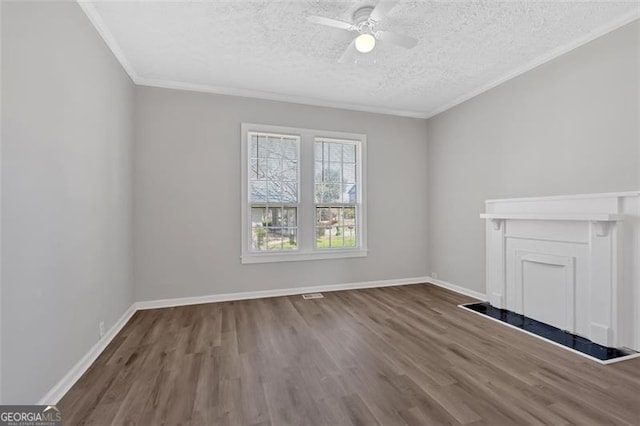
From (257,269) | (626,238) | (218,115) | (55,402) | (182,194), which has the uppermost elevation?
(218,115)

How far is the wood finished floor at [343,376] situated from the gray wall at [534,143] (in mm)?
1604

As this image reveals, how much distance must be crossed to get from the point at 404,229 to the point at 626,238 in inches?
109

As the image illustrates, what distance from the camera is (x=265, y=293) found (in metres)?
4.11

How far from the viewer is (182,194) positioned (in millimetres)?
3779

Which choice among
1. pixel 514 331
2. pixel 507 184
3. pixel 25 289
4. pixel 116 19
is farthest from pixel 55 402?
pixel 507 184

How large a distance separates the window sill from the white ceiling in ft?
7.86

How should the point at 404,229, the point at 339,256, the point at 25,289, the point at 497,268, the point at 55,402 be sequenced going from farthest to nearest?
1. the point at 404,229
2. the point at 339,256
3. the point at 497,268
4. the point at 55,402
5. the point at 25,289

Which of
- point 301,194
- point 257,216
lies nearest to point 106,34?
point 257,216

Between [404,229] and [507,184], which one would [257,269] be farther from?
[507,184]

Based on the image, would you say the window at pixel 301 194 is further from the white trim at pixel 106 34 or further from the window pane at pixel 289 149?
the white trim at pixel 106 34

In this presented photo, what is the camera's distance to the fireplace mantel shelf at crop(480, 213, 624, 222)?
7.97 ft

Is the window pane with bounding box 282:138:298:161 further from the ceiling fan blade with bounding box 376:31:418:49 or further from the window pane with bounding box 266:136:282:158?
→ the ceiling fan blade with bounding box 376:31:418:49

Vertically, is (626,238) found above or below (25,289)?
above

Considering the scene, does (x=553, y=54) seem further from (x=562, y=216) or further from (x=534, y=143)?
(x=562, y=216)
